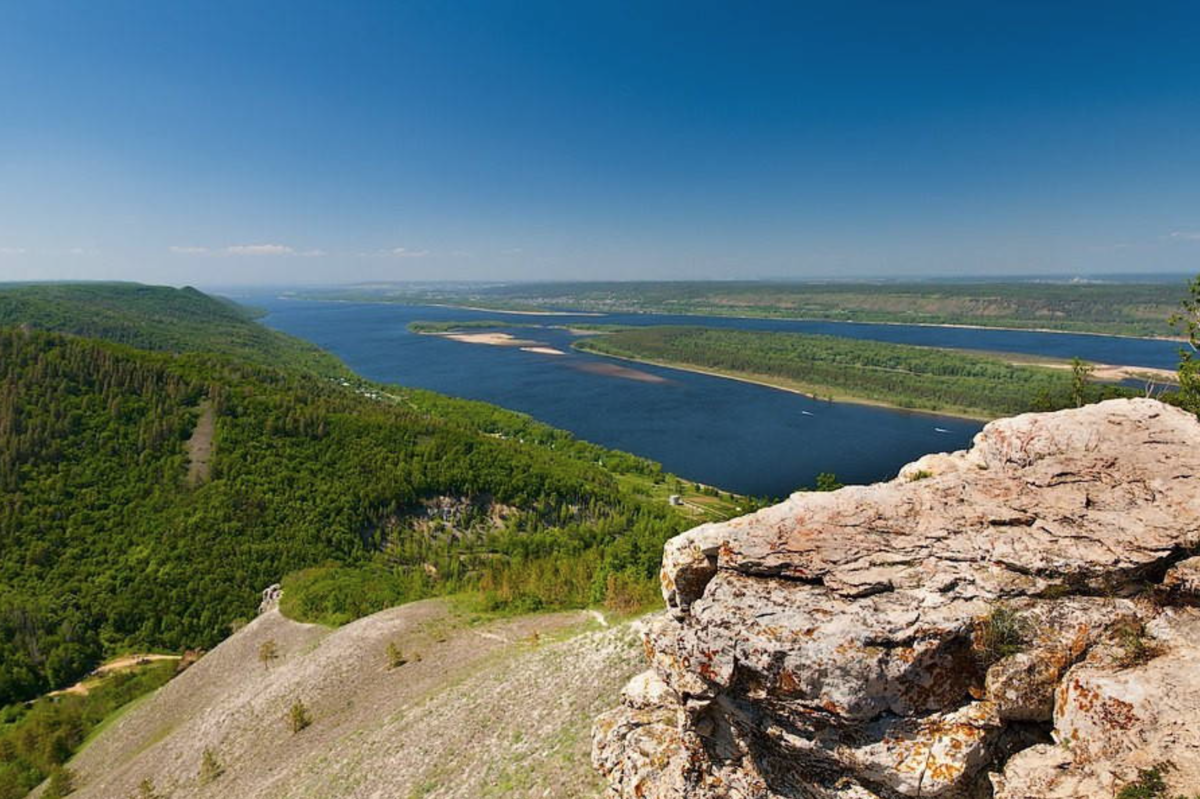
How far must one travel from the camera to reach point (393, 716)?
2248 centimetres

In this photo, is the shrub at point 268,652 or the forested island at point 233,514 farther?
the forested island at point 233,514

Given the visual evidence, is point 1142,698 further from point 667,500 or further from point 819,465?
point 819,465

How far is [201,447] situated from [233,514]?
68.1ft

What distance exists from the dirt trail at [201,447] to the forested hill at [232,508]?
742 mm

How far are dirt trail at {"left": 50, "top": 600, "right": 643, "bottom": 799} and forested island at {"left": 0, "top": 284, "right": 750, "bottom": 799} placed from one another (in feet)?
16.4

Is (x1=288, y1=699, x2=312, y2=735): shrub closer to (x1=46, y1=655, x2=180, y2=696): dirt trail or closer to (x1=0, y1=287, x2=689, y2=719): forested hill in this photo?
(x1=0, y1=287, x2=689, y2=719): forested hill

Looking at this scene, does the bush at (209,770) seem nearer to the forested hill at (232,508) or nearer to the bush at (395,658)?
the bush at (395,658)

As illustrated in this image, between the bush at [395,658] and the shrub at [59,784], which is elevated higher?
the bush at [395,658]

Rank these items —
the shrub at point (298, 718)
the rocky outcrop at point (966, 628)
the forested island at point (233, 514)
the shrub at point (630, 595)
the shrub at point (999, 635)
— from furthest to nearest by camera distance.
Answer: the forested island at point (233, 514), the shrub at point (630, 595), the shrub at point (298, 718), the shrub at point (999, 635), the rocky outcrop at point (966, 628)

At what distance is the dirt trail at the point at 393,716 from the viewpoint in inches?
704

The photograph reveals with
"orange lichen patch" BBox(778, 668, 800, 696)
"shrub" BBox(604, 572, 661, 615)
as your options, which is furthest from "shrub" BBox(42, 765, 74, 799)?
"orange lichen patch" BBox(778, 668, 800, 696)

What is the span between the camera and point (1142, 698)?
8617mm

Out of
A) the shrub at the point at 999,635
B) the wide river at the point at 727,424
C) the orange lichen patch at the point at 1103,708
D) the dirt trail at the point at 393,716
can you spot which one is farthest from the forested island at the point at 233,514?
the orange lichen patch at the point at 1103,708

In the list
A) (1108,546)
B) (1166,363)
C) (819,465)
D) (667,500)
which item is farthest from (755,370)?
(1108,546)
